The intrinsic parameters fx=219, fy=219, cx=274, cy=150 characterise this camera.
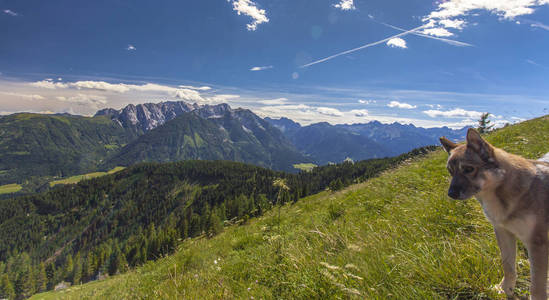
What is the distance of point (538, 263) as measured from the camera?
232 centimetres

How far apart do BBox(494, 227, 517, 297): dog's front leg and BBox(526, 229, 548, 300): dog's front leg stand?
13cm

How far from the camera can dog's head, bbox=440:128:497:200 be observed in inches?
108

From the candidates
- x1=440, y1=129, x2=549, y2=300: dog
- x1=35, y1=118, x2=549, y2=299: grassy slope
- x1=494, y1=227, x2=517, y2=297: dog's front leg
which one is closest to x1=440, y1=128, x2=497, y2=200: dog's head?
x1=440, y1=129, x2=549, y2=300: dog

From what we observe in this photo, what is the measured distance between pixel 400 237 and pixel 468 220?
1.62 metres

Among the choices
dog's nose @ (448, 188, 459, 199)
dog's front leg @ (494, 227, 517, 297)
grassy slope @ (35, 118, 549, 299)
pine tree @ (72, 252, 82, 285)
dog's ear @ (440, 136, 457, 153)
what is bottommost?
pine tree @ (72, 252, 82, 285)

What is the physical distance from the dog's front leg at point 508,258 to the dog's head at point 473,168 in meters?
0.57

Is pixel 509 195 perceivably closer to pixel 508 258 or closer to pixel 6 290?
pixel 508 258

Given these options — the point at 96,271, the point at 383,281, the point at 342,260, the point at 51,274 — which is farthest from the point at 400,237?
the point at 51,274

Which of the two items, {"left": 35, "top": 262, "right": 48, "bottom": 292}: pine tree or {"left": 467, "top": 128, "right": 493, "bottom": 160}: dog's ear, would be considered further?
{"left": 35, "top": 262, "right": 48, "bottom": 292}: pine tree

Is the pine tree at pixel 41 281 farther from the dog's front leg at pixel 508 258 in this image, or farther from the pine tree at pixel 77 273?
the dog's front leg at pixel 508 258

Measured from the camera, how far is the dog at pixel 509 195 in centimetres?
236

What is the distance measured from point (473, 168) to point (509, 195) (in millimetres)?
467

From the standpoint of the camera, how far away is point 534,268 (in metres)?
2.33

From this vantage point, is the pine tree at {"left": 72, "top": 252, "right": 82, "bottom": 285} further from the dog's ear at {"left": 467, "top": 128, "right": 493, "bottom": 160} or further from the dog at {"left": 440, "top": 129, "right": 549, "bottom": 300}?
the dog's ear at {"left": 467, "top": 128, "right": 493, "bottom": 160}
